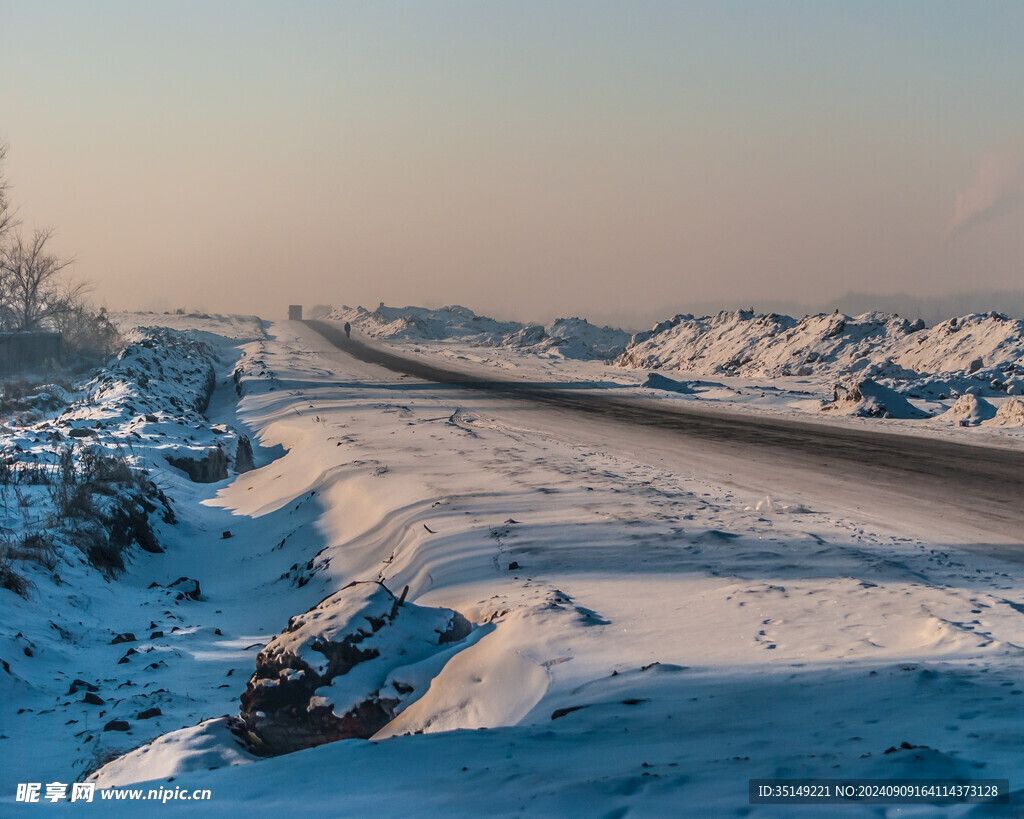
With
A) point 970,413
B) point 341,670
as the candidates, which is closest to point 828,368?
point 970,413

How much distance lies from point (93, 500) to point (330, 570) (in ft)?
10.8

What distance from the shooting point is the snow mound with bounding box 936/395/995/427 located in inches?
611

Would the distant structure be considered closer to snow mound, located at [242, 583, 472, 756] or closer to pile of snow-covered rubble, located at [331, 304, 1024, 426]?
pile of snow-covered rubble, located at [331, 304, 1024, 426]

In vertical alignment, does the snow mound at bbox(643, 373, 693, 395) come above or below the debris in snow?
above

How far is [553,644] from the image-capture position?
5.03 meters

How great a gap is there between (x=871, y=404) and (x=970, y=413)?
1964mm

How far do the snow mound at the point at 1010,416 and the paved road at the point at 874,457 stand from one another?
87.4 inches

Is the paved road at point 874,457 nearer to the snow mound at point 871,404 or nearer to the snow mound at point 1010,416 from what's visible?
the snow mound at point 871,404

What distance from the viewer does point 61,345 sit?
41.3 m

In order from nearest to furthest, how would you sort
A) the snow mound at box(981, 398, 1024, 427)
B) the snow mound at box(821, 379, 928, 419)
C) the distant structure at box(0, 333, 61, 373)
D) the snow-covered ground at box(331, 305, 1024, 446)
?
1. the snow mound at box(981, 398, 1024, 427)
2. the snow-covered ground at box(331, 305, 1024, 446)
3. the snow mound at box(821, 379, 928, 419)
4. the distant structure at box(0, 333, 61, 373)

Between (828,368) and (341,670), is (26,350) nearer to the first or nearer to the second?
(828,368)

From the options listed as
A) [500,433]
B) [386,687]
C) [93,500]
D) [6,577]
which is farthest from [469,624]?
[500,433]

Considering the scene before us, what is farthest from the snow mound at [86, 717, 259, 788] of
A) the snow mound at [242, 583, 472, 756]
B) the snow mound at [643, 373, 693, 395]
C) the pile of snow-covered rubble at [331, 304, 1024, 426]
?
the snow mound at [643, 373, 693, 395]

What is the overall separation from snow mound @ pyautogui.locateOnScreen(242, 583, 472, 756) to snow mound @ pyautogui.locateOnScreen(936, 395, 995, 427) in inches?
522
